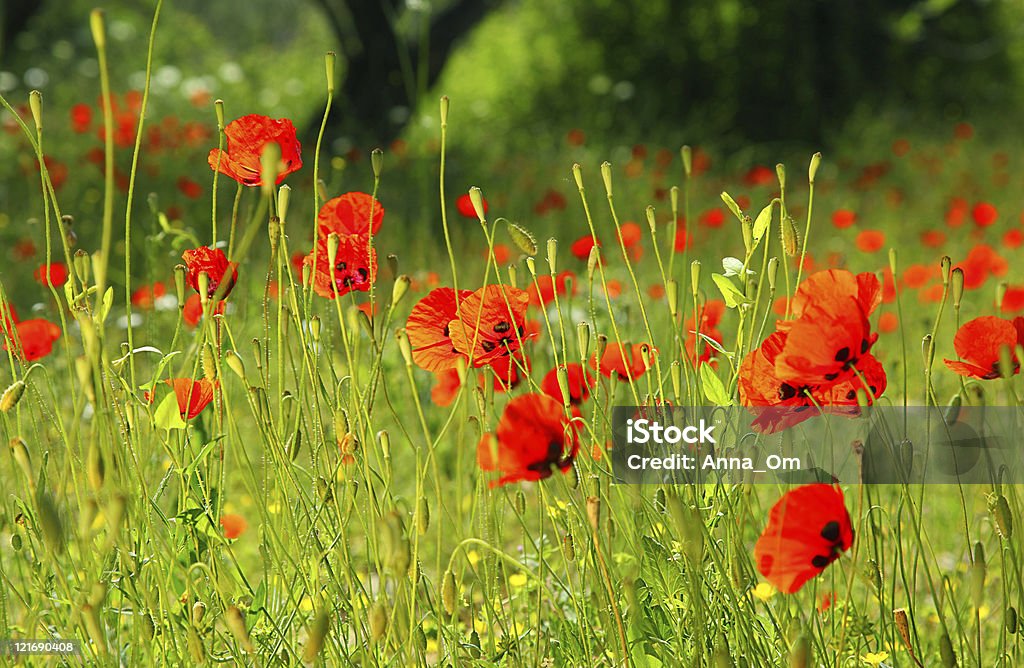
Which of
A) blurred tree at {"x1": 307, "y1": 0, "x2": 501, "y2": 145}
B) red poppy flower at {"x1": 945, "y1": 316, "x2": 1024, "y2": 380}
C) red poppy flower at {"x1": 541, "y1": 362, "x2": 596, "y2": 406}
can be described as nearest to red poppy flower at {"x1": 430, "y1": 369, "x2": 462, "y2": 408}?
red poppy flower at {"x1": 541, "y1": 362, "x2": 596, "y2": 406}

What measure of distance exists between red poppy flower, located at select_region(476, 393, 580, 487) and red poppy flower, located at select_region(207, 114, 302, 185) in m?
0.40

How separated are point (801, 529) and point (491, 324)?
0.37 m

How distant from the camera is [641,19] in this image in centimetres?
923

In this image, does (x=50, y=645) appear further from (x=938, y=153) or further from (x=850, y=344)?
(x=938, y=153)

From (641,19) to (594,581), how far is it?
28.5 ft

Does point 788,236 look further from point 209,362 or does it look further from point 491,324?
point 209,362

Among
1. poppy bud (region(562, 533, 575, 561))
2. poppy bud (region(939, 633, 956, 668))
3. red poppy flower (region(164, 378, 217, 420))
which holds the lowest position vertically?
poppy bud (region(939, 633, 956, 668))

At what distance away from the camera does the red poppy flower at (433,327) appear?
1.05 metres

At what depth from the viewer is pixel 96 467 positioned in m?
0.72

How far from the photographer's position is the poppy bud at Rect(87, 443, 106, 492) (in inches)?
27.8

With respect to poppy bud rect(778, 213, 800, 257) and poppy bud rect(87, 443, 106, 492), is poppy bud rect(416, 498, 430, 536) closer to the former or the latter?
poppy bud rect(87, 443, 106, 492)

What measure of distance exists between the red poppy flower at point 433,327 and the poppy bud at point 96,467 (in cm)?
37

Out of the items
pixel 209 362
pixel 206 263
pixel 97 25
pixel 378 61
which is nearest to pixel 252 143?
pixel 206 263

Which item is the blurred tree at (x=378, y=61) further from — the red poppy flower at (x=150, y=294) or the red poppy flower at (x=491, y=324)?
the red poppy flower at (x=491, y=324)
